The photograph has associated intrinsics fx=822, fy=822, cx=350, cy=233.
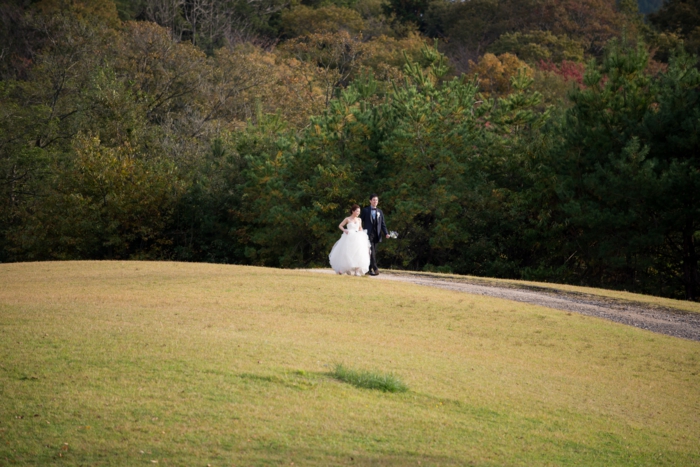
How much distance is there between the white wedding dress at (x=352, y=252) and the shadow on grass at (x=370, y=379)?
9782 millimetres

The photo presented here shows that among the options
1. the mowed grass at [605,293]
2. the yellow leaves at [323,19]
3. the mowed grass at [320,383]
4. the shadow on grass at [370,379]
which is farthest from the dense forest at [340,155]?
the shadow on grass at [370,379]

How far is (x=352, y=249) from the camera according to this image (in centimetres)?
2069

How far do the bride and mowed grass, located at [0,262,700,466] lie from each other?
9.94ft

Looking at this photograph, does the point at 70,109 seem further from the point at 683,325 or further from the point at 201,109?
the point at 683,325

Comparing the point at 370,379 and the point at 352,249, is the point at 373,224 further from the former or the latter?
the point at 370,379

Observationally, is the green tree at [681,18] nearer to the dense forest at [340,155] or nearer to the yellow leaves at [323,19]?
the dense forest at [340,155]

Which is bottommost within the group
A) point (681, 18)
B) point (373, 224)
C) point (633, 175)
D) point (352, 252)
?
point (352, 252)

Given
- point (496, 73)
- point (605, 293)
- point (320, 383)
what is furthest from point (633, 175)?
point (496, 73)

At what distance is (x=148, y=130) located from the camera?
49906 millimetres

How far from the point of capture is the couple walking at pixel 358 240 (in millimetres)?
20391

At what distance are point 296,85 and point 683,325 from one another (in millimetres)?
43167

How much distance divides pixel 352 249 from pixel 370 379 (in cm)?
1045

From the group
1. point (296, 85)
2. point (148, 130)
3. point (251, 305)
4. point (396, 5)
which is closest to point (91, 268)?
point (251, 305)

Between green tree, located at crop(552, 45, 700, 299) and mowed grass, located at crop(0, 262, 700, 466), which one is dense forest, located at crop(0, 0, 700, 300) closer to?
green tree, located at crop(552, 45, 700, 299)
